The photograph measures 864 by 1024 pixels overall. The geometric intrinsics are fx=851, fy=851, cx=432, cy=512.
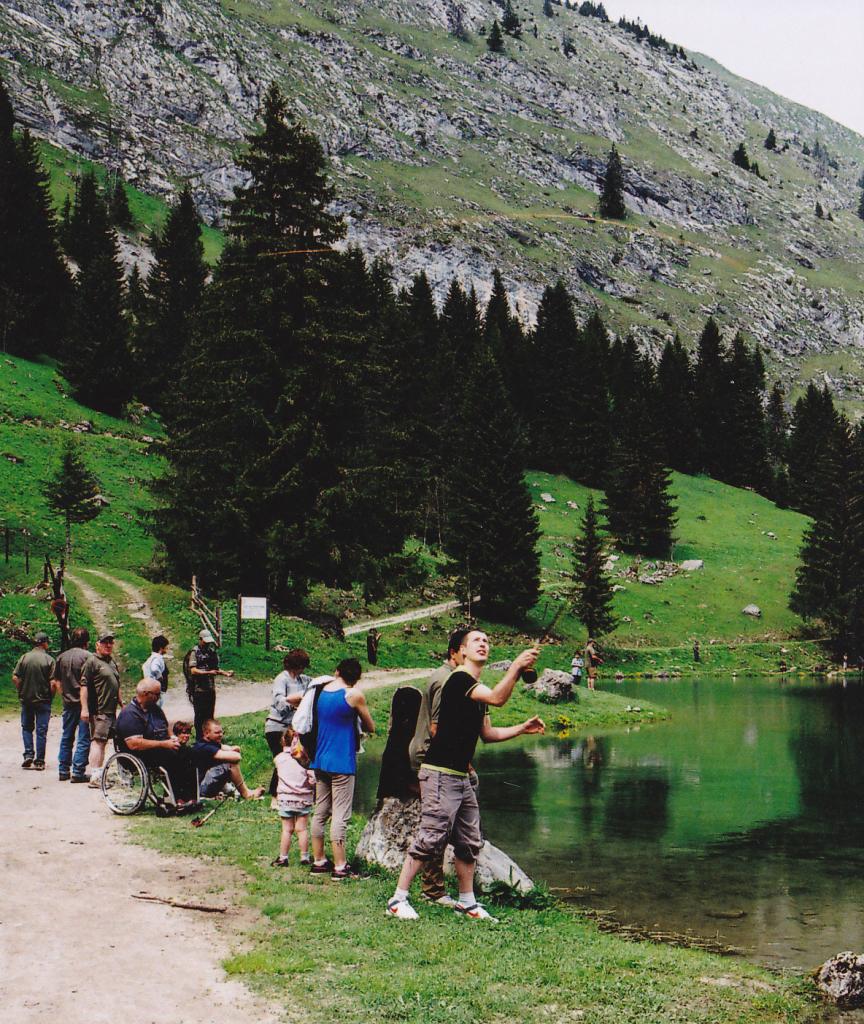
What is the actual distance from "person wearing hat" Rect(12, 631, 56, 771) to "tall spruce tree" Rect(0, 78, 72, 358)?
65152 millimetres

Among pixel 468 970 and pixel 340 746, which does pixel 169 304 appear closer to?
pixel 340 746

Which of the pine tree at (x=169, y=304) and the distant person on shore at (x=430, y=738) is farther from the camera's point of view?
the pine tree at (x=169, y=304)

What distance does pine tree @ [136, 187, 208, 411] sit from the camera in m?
78.1

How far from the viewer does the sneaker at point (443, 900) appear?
9930 mm

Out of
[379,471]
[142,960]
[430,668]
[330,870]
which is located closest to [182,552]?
[379,471]

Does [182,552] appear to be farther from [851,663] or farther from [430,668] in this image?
[851,663]

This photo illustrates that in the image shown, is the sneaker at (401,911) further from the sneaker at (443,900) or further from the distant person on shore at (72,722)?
the distant person on shore at (72,722)

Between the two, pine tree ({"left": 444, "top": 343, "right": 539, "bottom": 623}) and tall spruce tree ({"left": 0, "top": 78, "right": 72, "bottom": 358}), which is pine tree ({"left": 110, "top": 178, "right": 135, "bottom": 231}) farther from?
pine tree ({"left": 444, "top": 343, "right": 539, "bottom": 623})

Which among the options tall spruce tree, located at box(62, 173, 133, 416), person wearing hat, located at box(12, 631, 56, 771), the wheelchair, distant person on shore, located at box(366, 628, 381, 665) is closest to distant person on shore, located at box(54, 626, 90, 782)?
person wearing hat, located at box(12, 631, 56, 771)

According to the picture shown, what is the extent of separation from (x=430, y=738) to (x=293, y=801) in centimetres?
306

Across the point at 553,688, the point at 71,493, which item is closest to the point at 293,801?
the point at 553,688

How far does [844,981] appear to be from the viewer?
817cm

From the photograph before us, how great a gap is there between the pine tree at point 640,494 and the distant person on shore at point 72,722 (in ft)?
227

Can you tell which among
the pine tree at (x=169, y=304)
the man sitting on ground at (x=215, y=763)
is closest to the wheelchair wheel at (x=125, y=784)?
the man sitting on ground at (x=215, y=763)
